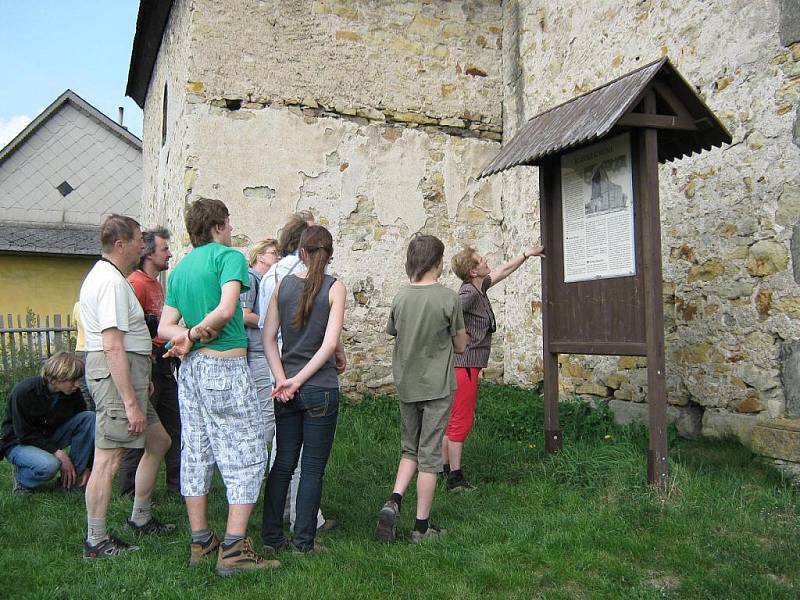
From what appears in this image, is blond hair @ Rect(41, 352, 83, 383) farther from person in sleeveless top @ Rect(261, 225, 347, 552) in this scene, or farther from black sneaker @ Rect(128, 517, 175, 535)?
person in sleeveless top @ Rect(261, 225, 347, 552)

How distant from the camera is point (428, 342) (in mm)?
4102

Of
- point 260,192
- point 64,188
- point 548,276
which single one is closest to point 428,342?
point 548,276

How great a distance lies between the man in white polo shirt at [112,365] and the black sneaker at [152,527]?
0.27m

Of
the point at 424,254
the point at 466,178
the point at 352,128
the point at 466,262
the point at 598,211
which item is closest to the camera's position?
the point at 424,254

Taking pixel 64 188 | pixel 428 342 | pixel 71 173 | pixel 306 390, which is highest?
pixel 71 173

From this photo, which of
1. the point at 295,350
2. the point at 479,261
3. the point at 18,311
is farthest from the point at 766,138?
the point at 18,311

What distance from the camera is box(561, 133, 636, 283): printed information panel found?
4551 mm

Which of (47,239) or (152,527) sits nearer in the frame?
(152,527)

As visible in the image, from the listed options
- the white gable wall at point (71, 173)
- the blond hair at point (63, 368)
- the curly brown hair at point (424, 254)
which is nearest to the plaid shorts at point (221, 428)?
the curly brown hair at point (424, 254)

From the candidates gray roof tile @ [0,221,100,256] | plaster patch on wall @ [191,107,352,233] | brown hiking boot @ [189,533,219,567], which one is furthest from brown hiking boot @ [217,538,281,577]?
gray roof tile @ [0,221,100,256]

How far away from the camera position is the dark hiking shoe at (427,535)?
13.0ft

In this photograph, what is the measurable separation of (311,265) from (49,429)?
2.89 m

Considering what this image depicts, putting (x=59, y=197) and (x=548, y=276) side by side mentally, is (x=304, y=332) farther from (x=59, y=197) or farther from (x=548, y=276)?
(x=59, y=197)

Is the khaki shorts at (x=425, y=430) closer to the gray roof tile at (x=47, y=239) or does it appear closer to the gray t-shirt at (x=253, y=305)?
the gray t-shirt at (x=253, y=305)
